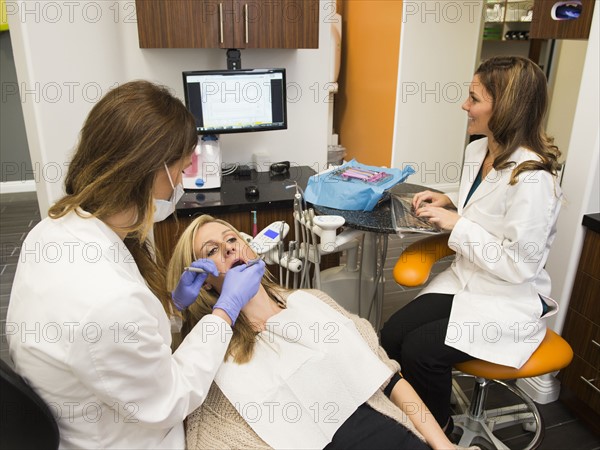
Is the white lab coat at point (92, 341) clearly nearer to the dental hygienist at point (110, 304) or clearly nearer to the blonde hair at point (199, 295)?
the dental hygienist at point (110, 304)

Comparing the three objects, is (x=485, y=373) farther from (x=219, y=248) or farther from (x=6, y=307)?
(x=6, y=307)

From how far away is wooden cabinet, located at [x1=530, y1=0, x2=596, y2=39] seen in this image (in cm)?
171

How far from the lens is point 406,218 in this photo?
1.76 meters

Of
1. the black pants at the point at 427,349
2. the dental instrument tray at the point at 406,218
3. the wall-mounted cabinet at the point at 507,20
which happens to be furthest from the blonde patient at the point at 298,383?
the wall-mounted cabinet at the point at 507,20

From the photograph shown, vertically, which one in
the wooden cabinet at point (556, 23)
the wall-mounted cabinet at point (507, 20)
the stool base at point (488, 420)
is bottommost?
the stool base at point (488, 420)

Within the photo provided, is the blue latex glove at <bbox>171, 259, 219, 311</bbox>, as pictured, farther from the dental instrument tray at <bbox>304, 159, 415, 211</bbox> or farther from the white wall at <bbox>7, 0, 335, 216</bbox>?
the white wall at <bbox>7, 0, 335, 216</bbox>

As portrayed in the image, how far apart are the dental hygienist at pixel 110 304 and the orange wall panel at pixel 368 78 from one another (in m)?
3.49

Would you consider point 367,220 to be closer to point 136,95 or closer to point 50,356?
point 136,95

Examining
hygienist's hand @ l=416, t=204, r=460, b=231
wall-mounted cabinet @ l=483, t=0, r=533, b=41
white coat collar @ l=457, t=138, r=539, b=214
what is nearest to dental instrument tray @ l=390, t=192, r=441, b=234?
hygienist's hand @ l=416, t=204, r=460, b=231

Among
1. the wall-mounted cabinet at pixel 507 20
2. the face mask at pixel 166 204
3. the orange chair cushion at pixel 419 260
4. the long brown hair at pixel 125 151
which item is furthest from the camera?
the wall-mounted cabinet at pixel 507 20

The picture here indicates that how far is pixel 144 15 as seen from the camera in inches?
84.7

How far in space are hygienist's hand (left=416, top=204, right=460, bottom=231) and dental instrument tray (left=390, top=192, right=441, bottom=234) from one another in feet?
0.08

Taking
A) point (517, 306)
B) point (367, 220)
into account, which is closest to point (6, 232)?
point (367, 220)

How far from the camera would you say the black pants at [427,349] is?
1579 millimetres
